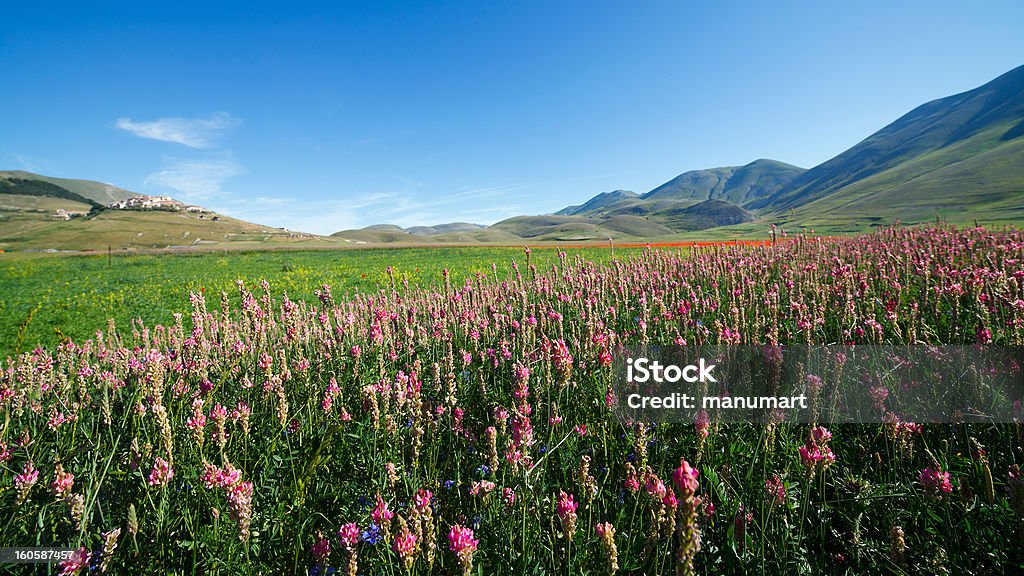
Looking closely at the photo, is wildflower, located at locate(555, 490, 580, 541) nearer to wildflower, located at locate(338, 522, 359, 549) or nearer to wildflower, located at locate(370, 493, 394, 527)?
wildflower, located at locate(370, 493, 394, 527)

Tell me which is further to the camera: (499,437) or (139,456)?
(499,437)

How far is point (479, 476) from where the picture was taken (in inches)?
105

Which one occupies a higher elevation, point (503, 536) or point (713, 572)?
point (503, 536)

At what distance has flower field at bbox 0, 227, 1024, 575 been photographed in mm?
1839

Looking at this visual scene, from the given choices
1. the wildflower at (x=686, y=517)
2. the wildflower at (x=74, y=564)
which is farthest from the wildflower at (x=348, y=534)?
the wildflower at (x=686, y=517)

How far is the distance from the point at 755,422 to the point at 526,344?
193 centimetres

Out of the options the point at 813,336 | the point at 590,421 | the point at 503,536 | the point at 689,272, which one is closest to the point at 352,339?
the point at 590,421

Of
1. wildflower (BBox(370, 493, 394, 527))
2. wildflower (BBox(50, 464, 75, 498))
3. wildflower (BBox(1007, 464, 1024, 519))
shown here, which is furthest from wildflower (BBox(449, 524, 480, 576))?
wildflower (BBox(1007, 464, 1024, 519))

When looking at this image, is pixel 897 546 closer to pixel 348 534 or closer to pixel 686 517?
pixel 686 517

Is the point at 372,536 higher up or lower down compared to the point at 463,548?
lower down

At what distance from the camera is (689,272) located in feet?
26.4

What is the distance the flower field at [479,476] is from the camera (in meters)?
1.84

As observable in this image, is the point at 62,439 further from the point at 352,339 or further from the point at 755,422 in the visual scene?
the point at 755,422

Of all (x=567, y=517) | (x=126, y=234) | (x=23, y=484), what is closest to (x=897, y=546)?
(x=567, y=517)
